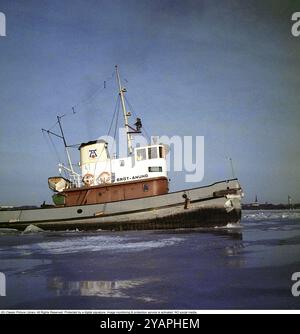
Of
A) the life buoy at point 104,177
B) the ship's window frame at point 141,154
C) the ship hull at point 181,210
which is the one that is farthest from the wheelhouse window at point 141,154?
the ship hull at point 181,210

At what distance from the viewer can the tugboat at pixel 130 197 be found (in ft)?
37.4

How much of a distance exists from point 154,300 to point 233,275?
1443 mm

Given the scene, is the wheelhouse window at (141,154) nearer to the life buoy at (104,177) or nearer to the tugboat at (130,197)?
the tugboat at (130,197)

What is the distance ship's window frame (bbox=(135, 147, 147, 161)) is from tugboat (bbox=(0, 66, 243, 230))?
3cm

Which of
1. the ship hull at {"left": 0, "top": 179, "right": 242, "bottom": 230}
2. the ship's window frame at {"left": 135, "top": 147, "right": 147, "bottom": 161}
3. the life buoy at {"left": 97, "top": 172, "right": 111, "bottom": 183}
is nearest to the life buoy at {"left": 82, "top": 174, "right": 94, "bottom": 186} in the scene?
the life buoy at {"left": 97, "top": 172, "right": 111, "bottom": 183}

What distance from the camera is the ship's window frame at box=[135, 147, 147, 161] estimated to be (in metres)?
12.0

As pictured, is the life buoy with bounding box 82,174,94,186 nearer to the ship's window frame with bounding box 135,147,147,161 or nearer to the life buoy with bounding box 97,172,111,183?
the life buoy with bounding box 97,172,111,183

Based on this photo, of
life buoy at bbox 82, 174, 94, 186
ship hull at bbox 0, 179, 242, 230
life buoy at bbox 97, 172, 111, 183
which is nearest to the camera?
ship hull at bbox 0, 179, 242, 230

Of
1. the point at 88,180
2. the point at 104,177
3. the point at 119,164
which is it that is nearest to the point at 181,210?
the point at 119,164

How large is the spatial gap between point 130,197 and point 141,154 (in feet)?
4.84

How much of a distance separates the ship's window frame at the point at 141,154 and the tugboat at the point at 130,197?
0.03m

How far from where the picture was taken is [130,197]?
12023mm

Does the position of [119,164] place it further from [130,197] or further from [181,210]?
[181,210]
